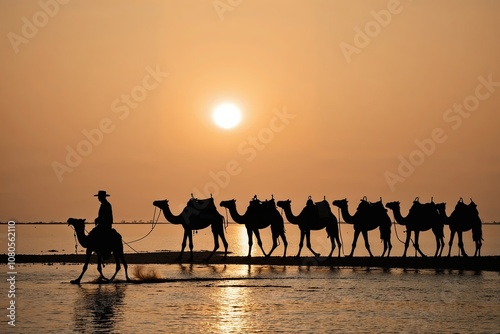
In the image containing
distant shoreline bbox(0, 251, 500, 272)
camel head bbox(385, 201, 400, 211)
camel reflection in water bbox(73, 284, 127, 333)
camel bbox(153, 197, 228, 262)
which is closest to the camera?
camel reflection in water bbox(73, 284, 127, 333)

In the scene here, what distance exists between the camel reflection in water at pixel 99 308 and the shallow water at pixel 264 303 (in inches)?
0.8

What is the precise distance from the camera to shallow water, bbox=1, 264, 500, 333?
16.7 metres

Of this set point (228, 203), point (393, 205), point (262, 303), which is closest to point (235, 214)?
point (228, 203)

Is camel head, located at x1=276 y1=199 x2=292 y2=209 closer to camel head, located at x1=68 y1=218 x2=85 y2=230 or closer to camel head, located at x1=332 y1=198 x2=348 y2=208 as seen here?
camel head, located at x1=332 y1=198 x2=348 y2=208

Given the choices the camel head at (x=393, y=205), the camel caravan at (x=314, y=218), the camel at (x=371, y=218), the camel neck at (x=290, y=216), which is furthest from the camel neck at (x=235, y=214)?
the camel head at (x=393, y=205)

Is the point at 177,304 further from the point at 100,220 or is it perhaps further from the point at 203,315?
the point at 100,220

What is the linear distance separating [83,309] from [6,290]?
4.67 metres

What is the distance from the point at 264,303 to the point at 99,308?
143 inches

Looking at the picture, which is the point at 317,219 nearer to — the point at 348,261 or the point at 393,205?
the point at 348,261

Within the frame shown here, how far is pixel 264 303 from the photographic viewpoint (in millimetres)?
20078

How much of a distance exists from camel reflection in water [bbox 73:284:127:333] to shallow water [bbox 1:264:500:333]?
20mm

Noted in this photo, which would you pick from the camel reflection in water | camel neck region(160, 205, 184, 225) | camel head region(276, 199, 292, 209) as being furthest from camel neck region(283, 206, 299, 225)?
the camel reflection in water

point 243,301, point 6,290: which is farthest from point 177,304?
point 6,290

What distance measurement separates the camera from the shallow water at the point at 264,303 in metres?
16.7
